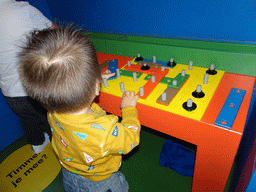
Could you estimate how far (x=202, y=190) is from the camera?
1032 mm

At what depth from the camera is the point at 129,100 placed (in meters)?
0.97

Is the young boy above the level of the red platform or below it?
above

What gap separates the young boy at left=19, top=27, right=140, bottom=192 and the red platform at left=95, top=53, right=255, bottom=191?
236mm

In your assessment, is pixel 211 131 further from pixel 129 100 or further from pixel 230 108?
pixel 129 100

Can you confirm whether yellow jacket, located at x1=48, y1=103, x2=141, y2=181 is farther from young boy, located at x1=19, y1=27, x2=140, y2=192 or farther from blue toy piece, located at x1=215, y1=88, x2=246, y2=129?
blue toy piece, located at x1=215, y1=88, x2=246, y2=129

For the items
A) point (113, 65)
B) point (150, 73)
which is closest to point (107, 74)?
point (113, 65)

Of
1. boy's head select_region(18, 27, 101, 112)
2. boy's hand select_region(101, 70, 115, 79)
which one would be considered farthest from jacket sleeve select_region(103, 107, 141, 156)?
boy's hand select_region(101, 70, 115, 79)

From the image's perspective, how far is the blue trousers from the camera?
84 centimetres

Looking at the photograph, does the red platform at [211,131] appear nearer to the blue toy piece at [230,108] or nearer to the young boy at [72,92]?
the blue toy piece at [230,108]

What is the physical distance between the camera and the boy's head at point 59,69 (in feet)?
1.76

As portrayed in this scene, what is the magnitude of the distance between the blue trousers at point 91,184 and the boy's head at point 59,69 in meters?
0.42

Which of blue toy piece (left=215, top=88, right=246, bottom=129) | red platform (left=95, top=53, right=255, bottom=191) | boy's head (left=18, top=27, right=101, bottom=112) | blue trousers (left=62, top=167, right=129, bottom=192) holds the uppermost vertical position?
boy's head (left=18, top=27, right=101, bottom=112)

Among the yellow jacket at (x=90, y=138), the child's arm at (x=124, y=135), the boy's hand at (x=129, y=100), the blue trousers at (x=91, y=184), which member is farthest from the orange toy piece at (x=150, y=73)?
the blue trousers at (x=91, y=184)

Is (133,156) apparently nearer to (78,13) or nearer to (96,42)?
(96,42)
